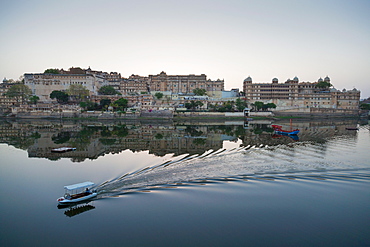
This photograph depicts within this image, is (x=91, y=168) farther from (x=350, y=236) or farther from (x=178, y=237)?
(x=350, y=236)

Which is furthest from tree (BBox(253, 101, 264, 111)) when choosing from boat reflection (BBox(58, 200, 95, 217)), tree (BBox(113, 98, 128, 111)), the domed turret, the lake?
boat reflection (BBox(58, 200, 95, 217))

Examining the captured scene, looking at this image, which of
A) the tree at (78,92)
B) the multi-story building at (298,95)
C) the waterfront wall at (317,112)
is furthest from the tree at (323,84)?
the tree at (78,92)

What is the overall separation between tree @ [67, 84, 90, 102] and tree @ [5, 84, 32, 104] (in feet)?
31.3

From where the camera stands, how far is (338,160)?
Result: 1636 centimetres

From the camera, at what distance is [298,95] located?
65500 mm

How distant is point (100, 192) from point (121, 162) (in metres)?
4.95

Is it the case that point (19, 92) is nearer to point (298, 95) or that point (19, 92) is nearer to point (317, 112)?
point (298, 95)

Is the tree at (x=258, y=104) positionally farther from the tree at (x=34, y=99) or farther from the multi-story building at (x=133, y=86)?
the tree at (x=34, y=99)

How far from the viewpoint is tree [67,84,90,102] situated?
187 feet

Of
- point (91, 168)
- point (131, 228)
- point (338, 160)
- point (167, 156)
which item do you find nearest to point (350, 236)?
point (131, 228)

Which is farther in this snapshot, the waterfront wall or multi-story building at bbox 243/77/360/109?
multi-story building at bbox 243/77/360/109

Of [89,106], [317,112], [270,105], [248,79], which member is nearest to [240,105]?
[270,105]

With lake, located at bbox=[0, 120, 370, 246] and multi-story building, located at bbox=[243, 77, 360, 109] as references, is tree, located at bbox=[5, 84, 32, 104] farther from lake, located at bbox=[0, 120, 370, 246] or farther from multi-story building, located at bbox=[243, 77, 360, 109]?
multi-story building, located at bbox=[243, 77, 360, 109]

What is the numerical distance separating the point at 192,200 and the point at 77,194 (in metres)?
4.63
